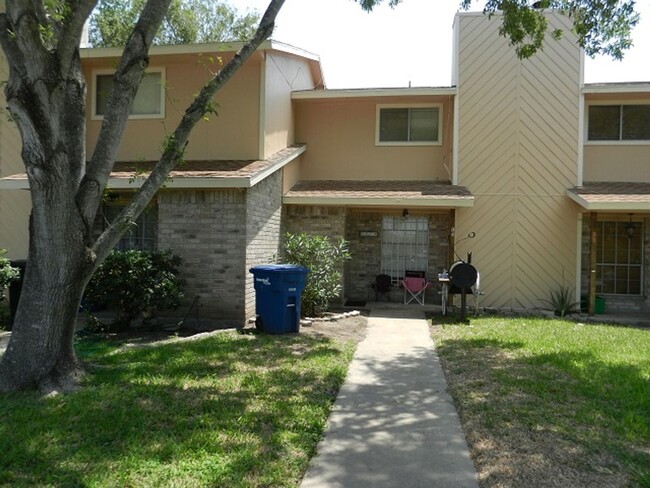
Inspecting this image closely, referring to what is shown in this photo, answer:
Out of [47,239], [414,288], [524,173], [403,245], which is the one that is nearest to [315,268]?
[414,288]

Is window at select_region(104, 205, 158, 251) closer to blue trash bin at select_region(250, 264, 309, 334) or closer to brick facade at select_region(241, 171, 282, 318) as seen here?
brick facade at select_region(241, 171, 282, 318)

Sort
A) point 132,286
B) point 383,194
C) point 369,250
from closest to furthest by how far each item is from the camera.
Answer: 1. point 132,286
2. point 383,194
3. point 369,250

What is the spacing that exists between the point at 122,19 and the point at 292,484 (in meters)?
21.1

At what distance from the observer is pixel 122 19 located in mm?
20109

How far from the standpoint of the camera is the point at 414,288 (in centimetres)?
1273

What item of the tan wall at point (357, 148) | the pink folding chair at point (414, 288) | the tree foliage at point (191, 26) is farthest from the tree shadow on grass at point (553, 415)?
the tree foliage at point (191, 26)

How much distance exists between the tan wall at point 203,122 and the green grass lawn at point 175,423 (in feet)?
17.8

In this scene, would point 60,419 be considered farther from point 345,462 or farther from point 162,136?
point 162,136

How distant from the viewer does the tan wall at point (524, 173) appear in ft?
40.5

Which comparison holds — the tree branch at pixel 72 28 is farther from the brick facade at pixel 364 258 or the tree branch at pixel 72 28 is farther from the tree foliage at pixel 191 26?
the tree foliage at pixel 191 26

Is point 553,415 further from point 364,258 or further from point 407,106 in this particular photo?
point 407,106

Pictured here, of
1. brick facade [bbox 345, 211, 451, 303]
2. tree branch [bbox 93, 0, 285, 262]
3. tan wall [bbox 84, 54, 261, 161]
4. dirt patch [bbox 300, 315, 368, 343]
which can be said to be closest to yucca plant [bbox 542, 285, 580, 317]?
brick facade [bbox 345, 211, 451, 303]

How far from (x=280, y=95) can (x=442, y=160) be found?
4.43m

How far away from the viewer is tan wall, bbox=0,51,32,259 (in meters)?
12.1
